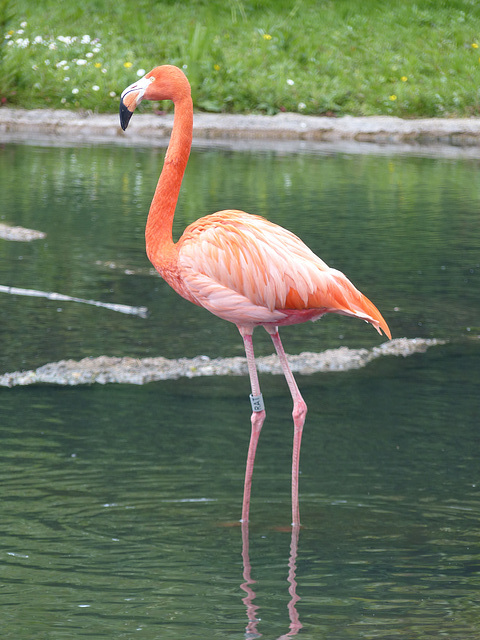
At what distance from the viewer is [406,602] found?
2.93m

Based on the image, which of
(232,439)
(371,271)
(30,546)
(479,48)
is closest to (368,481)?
(232,439)

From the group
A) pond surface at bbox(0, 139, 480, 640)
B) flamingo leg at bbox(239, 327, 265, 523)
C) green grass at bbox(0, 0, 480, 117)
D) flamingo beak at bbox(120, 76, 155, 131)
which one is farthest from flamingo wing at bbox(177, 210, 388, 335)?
green grass at bbox(0, 0, 480, 117)

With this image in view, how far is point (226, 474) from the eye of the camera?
3.89 meters

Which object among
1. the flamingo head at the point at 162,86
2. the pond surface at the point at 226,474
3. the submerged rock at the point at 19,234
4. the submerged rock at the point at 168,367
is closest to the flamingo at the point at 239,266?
the flamingo head at the point at 162,86

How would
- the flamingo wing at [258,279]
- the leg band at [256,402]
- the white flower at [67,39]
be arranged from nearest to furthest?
the flamingo wing at [258,279]
the leg band at [256,402]
the white flower at [67,39]

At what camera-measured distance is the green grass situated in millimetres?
15078

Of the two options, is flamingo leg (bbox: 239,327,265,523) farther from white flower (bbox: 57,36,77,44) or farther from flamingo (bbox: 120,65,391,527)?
white flower (bbox: 57,36,77,44)

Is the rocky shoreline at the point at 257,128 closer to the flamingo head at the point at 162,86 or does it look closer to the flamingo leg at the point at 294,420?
the flamingo head at the point at 162,86

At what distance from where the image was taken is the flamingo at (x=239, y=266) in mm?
3480

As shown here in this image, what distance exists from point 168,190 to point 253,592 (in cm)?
142

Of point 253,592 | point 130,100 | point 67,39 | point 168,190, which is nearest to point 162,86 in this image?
point 130,100

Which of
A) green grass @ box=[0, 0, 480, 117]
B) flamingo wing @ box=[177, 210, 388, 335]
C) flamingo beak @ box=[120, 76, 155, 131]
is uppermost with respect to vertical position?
green grass @ box=[0, 0, 480, 117]

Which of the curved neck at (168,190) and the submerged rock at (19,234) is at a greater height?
the curved neck at (168,190)

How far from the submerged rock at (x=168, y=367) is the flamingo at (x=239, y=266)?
1.40 meters
